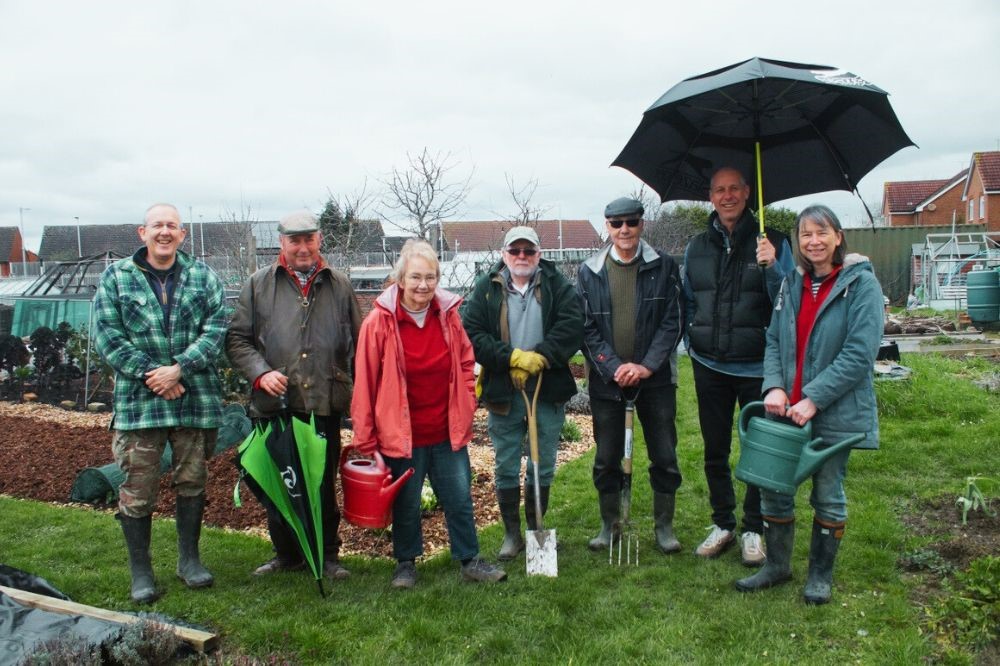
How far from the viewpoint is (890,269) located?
26.0 m

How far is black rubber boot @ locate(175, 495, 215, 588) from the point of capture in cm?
412

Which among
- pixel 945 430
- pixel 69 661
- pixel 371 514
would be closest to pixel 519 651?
pixel 371 514

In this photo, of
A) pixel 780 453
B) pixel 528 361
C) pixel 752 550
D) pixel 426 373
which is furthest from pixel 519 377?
pixel 752 550

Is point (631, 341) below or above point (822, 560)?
above

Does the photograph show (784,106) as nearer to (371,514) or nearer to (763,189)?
(763,189)

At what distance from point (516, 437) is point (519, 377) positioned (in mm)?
430

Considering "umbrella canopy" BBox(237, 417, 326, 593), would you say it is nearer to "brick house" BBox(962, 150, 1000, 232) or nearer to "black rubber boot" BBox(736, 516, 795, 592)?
"black rubber boot" BBox(736, 516, 795, 592)

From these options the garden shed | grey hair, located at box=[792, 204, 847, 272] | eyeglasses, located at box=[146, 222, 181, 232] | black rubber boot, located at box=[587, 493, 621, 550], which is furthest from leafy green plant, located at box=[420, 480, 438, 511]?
the garden shed

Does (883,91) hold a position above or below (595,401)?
above

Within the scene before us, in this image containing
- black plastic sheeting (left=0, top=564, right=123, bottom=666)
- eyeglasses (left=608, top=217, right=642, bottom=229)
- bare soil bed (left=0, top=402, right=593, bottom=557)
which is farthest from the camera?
bare soil bed (left=0, top=402, right=593, bottom=557)

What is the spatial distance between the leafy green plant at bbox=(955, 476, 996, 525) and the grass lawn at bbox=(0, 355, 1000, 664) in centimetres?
37

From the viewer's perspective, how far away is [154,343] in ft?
12.9

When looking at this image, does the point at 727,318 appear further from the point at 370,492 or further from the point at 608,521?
the point at 370,492

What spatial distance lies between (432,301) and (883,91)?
256 cm
